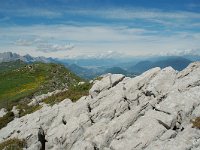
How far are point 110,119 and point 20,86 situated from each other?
277 feet

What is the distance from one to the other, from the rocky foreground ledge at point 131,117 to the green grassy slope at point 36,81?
47.6 m

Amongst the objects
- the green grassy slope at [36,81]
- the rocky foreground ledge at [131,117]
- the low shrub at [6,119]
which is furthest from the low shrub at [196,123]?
the green grassy slope at [36,81]

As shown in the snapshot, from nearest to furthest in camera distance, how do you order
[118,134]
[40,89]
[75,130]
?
[118,134] < [75,130] < [40,89]

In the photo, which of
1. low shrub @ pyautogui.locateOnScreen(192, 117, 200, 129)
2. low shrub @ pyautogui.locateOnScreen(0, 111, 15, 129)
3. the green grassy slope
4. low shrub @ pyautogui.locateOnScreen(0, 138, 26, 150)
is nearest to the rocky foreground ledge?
low shrub @ pyautogui.locateOnScreen(192, 117, 200, 129)

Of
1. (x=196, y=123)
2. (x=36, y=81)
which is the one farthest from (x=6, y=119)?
(x=36, y=81)

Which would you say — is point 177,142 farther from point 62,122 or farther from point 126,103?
point 62,122

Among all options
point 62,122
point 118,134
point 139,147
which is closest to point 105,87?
point 62,122

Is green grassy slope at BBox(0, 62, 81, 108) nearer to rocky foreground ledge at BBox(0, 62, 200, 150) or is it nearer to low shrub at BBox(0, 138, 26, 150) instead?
low shrub at BBox(0, 138, 26, 150)

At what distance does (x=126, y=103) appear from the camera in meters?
37.5

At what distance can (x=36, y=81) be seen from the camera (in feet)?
385

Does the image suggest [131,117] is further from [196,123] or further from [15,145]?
[15,145]

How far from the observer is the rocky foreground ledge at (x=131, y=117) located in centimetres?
2788

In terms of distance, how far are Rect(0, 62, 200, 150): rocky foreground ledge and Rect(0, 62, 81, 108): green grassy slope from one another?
4763 centimetres

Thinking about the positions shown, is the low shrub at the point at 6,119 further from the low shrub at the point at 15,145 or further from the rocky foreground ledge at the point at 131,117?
the low shrub at the point at 15,145
